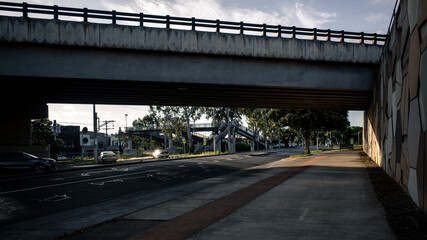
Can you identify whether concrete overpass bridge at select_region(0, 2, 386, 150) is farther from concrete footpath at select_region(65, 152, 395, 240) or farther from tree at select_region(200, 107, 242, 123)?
tree at select_region(200, 107, 242, 123)

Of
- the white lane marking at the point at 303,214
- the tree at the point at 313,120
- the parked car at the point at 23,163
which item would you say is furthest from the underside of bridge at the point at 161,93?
the white lane marking at the point at 303,214

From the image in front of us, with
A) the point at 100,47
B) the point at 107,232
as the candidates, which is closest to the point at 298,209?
the point at 107,232

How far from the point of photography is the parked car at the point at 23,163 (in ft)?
66.7

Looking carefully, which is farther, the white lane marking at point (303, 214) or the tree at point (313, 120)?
the tree at point (313, 120)

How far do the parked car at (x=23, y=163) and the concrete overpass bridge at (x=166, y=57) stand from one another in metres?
4.11

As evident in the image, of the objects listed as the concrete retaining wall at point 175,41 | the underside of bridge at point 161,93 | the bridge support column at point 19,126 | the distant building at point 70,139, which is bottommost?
Answer: the distant building at point 70,139

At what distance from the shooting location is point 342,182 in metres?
13.6

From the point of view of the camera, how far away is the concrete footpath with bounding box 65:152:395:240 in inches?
259

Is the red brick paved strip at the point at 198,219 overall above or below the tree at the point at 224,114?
below

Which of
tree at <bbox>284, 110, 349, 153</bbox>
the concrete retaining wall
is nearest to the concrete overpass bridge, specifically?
the concrete retaining wall

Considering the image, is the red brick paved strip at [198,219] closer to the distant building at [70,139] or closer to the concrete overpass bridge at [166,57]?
the concrete overpass bridge at [166,57]

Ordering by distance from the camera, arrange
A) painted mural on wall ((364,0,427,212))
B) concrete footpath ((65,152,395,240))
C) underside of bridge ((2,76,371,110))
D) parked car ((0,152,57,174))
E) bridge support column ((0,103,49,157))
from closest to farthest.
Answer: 1. concrete footpath ((65,152,395,240))
2. painted mural on wall ((364,0,427,212))
3. underside of bridge ((2,76,371,110))
4. parked car ((0,152,57,174))
5. bridge support column ((0,103,49,157))

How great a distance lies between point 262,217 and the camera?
7906mm

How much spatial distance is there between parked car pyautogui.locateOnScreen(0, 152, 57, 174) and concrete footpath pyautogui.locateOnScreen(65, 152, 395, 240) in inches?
552
